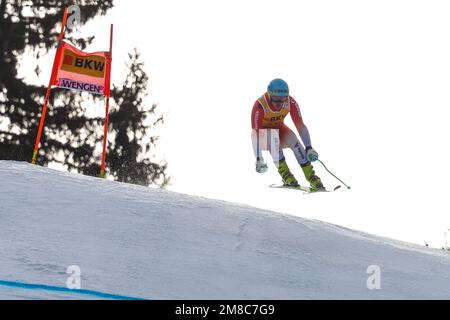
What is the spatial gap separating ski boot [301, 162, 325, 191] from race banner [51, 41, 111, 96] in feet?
10.3

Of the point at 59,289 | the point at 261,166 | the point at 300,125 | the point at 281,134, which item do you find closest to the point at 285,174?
the point at 281,134

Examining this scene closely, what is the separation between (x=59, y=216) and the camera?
689 cm

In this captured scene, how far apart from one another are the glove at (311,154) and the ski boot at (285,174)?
30 cm

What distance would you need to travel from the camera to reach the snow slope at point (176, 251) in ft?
17.7

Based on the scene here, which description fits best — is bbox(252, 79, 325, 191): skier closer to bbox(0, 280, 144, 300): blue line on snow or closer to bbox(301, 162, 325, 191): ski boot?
bbox(301, 162, 325, 191): ski boot

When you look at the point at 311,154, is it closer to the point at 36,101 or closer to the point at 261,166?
the point at 261,166

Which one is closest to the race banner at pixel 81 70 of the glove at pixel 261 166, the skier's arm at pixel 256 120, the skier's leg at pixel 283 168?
the skier's arm at pixel 256 120

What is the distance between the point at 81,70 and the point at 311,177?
3.67 metres

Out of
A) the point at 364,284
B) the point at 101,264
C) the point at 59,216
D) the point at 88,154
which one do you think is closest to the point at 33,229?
the point at 59,216

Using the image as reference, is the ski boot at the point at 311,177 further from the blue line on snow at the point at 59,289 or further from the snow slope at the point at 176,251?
the blue line on snow at the point at 59,289

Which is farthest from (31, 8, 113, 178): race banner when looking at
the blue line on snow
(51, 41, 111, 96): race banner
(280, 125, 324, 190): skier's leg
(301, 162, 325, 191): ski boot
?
the blue line on snow

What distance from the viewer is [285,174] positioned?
33.6 feet
